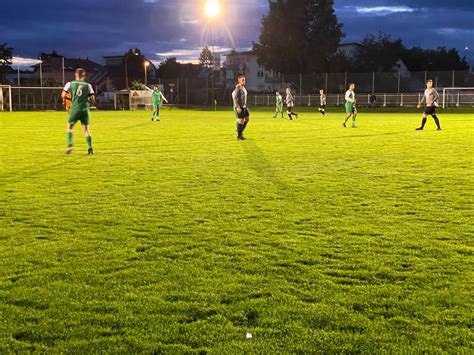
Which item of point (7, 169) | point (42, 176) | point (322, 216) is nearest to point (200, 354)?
point (322, 216)

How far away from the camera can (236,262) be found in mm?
5242

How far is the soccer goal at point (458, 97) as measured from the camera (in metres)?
54.9

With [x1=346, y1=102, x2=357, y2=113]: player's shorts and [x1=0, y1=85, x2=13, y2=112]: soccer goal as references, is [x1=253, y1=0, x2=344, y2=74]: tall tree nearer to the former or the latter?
[x1=0, y1=85, x2=13, y2=112]: soccer goal

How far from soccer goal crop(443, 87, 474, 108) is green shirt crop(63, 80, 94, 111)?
4748cm

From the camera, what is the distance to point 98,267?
5.10m

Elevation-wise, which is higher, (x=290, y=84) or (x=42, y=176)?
(x=290, y=84)

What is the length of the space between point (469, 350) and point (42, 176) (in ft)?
30.1

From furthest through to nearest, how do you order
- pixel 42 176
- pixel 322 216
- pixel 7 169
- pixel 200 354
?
pixel 7 169, pixel 42 176, pixel 322 216, pixel 200 354

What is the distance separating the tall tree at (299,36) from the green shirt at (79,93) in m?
71.4

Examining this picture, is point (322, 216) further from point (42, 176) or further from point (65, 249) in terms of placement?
point (42, 176)

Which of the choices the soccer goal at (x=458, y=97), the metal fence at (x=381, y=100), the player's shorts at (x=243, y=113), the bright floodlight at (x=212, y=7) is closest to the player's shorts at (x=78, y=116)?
the player's shorts at (x=243, y=113)

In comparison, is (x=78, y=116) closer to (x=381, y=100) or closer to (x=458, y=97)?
(x=458, y=97)

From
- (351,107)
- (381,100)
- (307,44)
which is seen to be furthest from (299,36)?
(351,107)

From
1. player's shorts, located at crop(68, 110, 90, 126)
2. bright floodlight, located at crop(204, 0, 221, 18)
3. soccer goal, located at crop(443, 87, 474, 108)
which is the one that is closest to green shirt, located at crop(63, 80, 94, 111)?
player's shorts, located at crop(68, 110, 90, 126)
